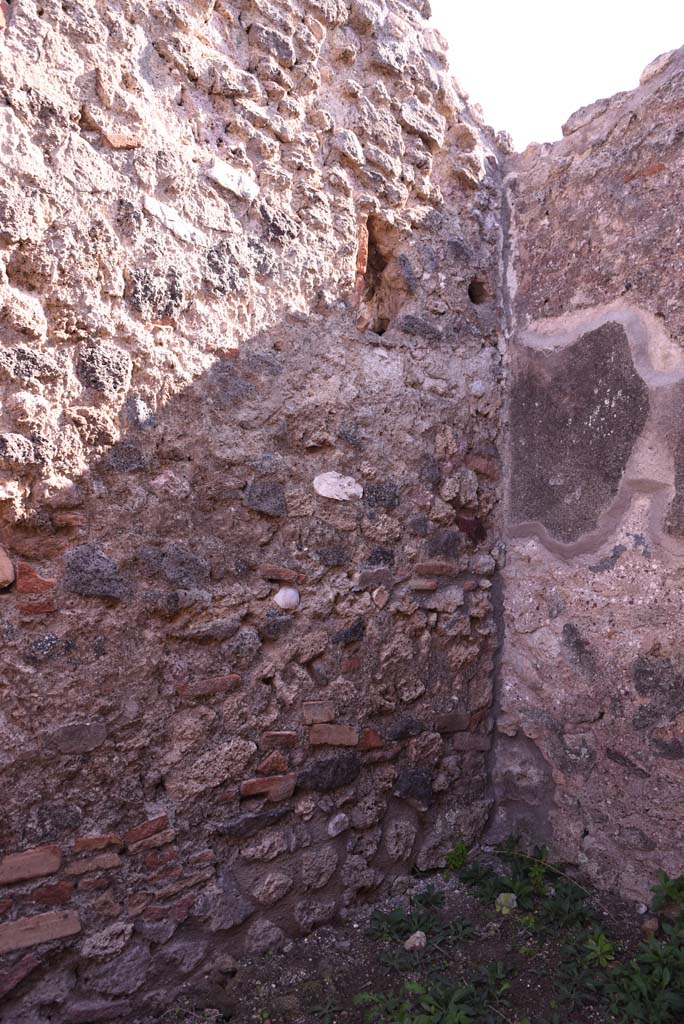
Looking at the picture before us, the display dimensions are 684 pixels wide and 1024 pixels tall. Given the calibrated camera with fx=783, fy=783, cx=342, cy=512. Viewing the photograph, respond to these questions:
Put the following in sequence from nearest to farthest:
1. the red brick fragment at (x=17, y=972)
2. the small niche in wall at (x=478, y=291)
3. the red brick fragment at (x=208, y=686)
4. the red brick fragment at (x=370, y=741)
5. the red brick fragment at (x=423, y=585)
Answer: the red brick fragment at (x=17, y=972), the red brick fragment at (x=208, y=686), the red brick fragment at (x=370, y=741), the red brick fragment at (x=423, y=585), the small niche in wall at (x=478, y=291)

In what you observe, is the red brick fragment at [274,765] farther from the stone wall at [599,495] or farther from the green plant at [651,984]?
the green plant at [651,984]

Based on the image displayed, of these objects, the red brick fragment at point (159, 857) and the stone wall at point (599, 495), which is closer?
the red brick fragment at point (159, 857)

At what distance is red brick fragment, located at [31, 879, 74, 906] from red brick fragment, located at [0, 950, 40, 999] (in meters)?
0.12

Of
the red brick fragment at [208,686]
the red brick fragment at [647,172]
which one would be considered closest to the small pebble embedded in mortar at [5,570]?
the red brick fragment at [208,686]

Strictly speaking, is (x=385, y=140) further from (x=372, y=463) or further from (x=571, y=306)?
(x=372, y=463)

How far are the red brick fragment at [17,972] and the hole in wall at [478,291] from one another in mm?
2451

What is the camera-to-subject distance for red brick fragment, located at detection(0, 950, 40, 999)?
1.80 m

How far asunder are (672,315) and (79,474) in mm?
1813

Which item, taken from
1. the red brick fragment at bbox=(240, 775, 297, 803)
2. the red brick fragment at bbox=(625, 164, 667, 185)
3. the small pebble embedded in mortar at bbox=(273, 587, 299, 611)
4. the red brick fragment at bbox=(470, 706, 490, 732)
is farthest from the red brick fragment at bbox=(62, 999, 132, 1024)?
the red brick fragment at bbox=(625, 164, 667, 185)

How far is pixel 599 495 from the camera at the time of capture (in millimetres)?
2586

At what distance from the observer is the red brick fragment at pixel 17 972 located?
1.80m

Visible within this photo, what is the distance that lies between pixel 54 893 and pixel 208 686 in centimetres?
61

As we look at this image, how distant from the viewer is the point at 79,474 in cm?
196

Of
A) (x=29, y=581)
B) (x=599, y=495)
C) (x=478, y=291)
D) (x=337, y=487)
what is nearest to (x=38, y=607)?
(x=29, y=581)
